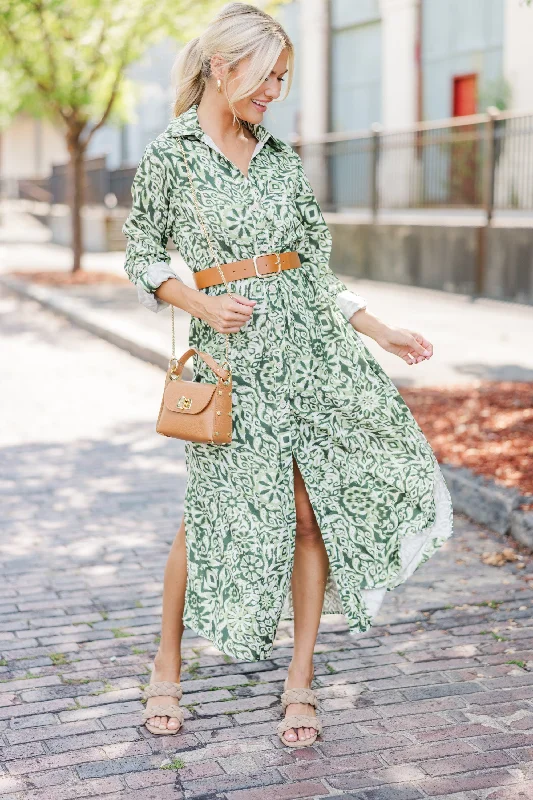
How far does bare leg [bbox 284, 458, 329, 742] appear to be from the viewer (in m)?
3.46

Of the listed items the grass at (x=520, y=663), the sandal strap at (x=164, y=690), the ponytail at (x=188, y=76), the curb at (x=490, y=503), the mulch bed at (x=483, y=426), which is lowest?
the grass at (x=520, y=663)

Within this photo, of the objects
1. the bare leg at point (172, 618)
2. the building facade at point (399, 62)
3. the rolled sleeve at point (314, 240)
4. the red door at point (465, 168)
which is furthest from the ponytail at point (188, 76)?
the building facade at point (399, 62)

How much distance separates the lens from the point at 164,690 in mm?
3529

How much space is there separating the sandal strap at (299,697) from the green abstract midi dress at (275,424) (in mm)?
164

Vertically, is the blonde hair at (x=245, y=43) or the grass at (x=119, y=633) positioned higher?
the blonde hair at (x=245, y=43)

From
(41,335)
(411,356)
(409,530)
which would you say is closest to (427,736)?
(409,530)

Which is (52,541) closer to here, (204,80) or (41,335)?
(204,80)

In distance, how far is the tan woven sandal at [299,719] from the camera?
11.0 feet

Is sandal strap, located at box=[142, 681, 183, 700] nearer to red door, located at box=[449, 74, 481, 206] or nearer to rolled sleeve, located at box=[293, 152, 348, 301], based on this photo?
rolled sleeve, located at box=[293, 152, 348, 301]

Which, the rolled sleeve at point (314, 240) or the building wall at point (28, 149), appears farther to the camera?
the building wall at point (28, 149)

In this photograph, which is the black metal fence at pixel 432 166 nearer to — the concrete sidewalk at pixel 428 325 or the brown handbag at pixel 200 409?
the concrete sidewalk at pixel 428 325

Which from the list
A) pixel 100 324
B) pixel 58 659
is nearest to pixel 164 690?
pixel 58 659

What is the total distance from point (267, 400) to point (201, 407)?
0.70 ft

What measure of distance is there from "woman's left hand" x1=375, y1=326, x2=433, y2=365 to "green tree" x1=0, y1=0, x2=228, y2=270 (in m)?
13.8
